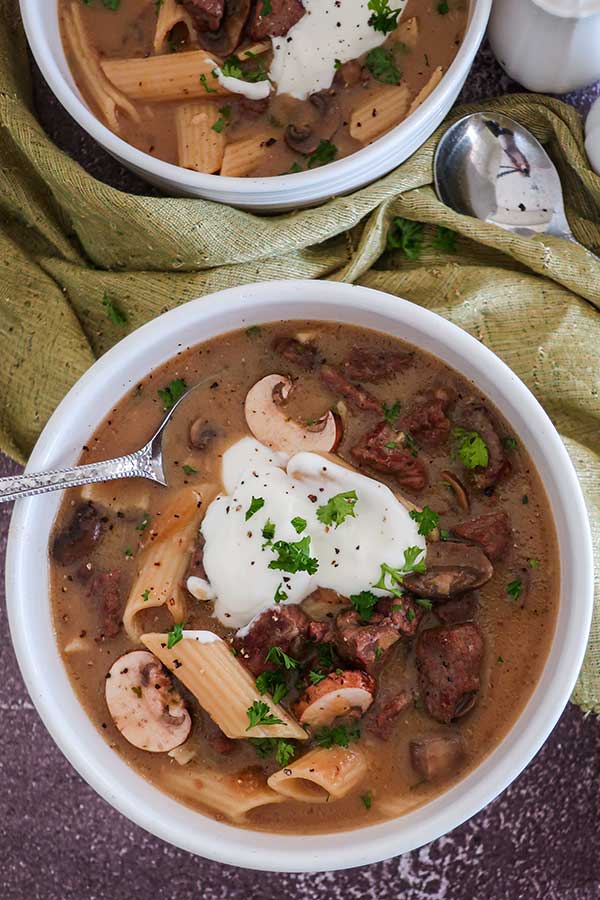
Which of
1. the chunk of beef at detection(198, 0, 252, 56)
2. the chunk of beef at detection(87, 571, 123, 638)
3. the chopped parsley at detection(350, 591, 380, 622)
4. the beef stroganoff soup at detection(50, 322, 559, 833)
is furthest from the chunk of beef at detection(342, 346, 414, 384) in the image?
the chunk of beef at detection(198, 0, 252, 56)

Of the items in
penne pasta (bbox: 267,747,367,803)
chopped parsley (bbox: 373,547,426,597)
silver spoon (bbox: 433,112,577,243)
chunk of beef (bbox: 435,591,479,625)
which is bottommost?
penne pasta (bbox: 267,747,367,803)

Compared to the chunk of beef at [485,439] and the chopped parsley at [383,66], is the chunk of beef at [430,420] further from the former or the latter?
the chopped parsley at [383,66]

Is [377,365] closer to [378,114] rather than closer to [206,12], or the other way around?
[378,114]

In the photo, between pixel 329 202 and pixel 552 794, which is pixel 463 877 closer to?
pixel 552 794

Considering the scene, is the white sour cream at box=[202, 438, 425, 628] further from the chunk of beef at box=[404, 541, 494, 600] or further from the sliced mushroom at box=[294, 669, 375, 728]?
the sliced mushroom at box=[294, 669, 375, 728]

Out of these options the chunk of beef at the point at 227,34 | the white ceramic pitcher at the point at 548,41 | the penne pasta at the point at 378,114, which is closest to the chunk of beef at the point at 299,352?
the penne pasta at the point at 378,114
